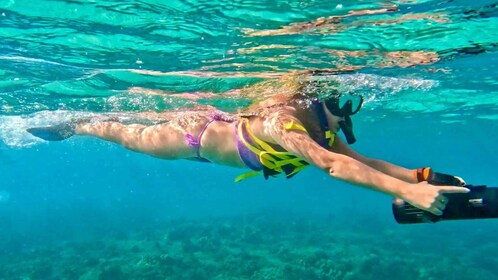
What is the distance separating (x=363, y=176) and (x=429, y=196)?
728 millimetres

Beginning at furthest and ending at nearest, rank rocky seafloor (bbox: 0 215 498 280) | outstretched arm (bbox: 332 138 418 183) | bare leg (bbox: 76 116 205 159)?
1. rocky seafloor (bbox: 0 215 498 280)
2. bare leg (bbox: 76 116 205 159)
3. outstretched arm (bbox: 332 138 418 183)

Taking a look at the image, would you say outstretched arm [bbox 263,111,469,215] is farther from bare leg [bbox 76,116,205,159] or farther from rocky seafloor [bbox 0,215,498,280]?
rocky seafloor [bbox 0,215,498,280]

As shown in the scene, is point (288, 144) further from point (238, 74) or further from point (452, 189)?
point (238, 74)

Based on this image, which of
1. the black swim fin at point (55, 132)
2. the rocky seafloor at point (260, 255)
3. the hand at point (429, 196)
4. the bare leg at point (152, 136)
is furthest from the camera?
the rocky seafloor at point (260, 255)

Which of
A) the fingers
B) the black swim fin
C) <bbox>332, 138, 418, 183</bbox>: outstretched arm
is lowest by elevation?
the black swim fin

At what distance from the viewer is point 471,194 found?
4461mm

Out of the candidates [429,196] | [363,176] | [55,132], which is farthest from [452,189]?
[55,132]

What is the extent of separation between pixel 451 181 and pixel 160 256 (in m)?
17.8

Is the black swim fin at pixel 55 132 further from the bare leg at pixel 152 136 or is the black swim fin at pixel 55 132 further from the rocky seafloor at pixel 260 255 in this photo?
the rocky seafloor at pixel 260 255

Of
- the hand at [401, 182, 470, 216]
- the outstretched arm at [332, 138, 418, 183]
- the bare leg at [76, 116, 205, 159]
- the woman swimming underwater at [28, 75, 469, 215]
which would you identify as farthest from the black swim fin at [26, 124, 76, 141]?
the hand at [401, 182, 470, 216]

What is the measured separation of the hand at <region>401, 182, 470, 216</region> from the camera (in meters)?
3.84

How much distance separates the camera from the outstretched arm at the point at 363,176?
390 centimetres

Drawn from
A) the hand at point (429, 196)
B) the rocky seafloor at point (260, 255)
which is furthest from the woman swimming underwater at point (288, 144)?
the rocky seafloor at point (260, 255)

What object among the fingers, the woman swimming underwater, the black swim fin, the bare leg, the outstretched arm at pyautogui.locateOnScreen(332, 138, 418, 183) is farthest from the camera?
the black swim fin
